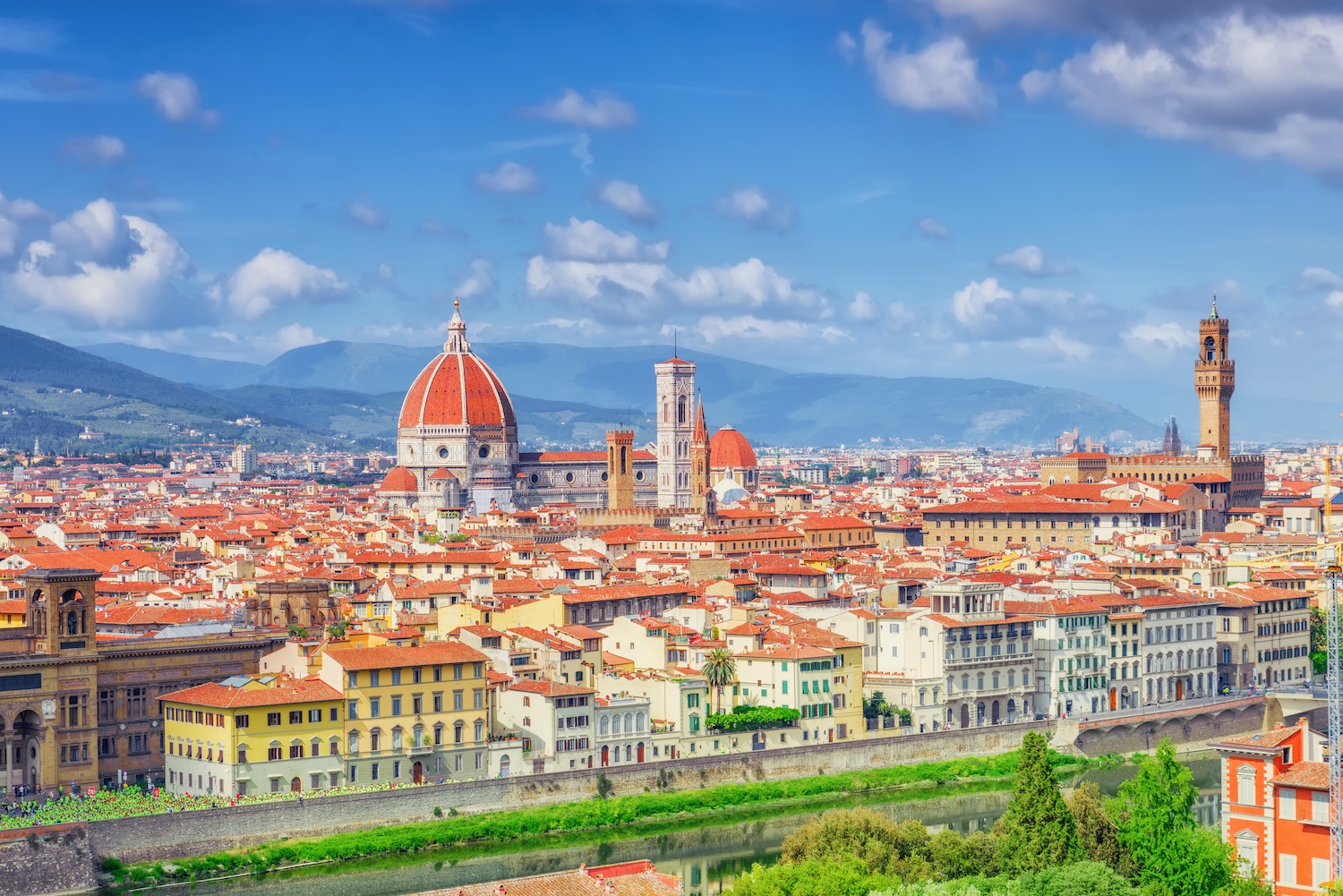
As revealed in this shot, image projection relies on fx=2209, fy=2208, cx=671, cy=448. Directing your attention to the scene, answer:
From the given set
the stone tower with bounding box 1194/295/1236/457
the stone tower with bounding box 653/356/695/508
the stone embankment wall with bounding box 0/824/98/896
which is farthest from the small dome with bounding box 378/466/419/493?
the stone embankment wall with bounding box 0/824/98/896

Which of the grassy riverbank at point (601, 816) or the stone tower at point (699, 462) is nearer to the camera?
the grassy riverbank at point (601, 816)

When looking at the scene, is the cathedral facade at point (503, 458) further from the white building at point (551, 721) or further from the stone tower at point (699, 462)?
the white building at point (551, 721)

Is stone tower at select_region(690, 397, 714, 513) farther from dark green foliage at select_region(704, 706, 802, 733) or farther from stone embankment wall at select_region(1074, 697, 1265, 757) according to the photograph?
dark green foliage at select_region(704, 706, 802, 733)

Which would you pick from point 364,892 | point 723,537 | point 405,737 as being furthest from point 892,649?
point 723,537

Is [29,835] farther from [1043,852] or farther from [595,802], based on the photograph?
[1043,852]

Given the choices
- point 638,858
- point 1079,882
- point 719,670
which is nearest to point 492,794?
point 638,858

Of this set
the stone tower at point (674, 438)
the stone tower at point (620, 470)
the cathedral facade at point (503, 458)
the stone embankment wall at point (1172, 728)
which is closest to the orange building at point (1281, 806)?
the stone embankment wall at point (1172, 728)

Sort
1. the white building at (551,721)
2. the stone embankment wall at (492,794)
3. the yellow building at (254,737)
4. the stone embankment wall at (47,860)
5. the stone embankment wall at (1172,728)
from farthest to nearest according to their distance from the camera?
the stone embankment wall at (1172,728) → the white building at (551,721) → the yellow building at (254,737) → the stone embankment wall at (492,794) → the stone embankment wall at (47,860)

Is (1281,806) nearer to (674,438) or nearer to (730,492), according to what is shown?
(730,492)
